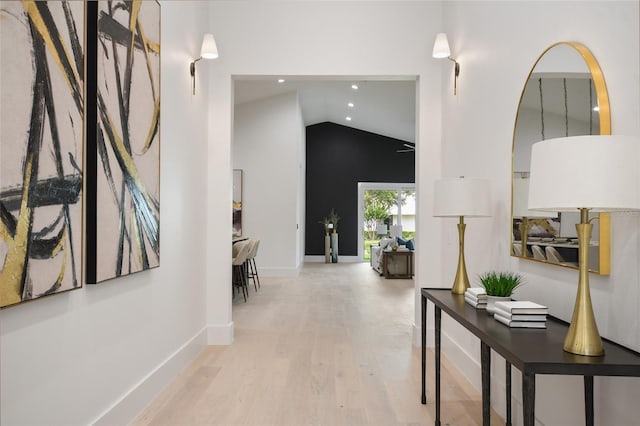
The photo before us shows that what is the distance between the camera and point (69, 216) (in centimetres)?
197

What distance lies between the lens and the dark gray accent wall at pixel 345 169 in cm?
1329

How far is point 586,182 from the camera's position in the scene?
4.65ft

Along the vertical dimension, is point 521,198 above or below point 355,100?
below

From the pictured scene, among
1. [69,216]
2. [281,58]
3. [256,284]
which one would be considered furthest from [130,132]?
[256,284]

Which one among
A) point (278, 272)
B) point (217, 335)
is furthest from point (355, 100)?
point (217, 335)

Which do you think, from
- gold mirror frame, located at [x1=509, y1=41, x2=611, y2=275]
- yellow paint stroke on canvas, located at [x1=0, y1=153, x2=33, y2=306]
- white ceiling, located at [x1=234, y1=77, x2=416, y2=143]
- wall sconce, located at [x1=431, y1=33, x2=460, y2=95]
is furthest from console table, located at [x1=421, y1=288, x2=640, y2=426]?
white ceiling, located at [x1=234, y1=77, x2=416, y2=143]

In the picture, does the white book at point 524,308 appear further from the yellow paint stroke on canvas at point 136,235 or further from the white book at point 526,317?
the yellow paint stroke on canvas at point 136,235

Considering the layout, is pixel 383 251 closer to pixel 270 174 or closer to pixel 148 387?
pixel 270 174

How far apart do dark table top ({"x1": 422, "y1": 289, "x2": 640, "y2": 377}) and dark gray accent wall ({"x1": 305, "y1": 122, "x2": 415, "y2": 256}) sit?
11164 mm

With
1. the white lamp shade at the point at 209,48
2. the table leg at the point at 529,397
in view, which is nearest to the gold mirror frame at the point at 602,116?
the table leg at the point at 529,397

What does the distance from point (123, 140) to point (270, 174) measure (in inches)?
291

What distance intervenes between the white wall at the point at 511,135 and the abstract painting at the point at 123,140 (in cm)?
210

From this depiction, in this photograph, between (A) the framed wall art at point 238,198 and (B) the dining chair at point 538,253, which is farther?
(A) the framed wall art at point 238,198

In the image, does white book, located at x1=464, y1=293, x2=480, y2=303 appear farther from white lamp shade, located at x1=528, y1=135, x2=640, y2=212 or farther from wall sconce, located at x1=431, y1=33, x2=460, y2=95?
wall sconce, located at x1=431, y1=33, x2=460, y2=95
